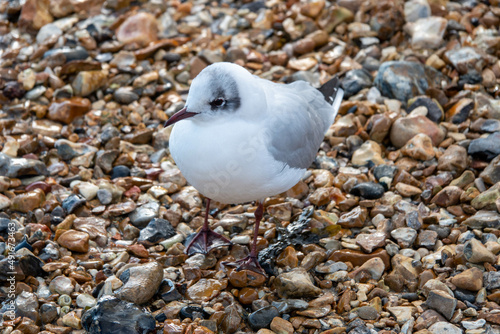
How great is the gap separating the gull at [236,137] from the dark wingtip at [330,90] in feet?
3.17

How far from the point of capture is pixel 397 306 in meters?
4.04

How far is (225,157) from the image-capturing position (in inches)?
150

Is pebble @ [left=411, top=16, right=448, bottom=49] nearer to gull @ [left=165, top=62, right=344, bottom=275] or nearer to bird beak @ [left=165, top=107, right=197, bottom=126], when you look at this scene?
gull @ [left=165, top=62, right=344, bottom=275]

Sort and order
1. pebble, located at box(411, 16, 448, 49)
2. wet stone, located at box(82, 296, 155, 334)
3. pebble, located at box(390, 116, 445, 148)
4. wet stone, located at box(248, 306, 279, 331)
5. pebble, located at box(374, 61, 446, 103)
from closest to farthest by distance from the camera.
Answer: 1. wet stone, located at box(82, 296, 155, 334)
2. wet stone, located at box(248, 306, 279, 331)
3. pebble, located at box(390, 116, 445, 148)
4. pebble, located at box(374, 61, 446, 103)
5. pebble, located at box(411, 16, 448, 49)

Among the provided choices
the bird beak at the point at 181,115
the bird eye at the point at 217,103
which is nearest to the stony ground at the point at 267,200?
the bird beak at the point at 181,115

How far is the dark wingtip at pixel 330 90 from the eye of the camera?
5.38 meters

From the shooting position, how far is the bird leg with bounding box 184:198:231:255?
467 cm

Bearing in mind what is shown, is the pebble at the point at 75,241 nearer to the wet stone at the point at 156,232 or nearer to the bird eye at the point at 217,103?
the wet stone at the point at 156,232

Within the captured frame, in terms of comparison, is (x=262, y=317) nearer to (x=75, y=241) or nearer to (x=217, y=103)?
(x=217, y=103)

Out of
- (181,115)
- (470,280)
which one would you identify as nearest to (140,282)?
(181,115)

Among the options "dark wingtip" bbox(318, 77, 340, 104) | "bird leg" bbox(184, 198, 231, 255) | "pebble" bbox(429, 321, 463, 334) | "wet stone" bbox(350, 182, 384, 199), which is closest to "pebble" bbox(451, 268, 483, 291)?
"pebble" bbox(429, 321, 463, 334)

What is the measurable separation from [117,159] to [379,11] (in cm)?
384

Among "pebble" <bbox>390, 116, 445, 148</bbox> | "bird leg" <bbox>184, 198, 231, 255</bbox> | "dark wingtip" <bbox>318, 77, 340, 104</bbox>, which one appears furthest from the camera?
"pebble" <bbox>390, 116, 445, 148</bbox>

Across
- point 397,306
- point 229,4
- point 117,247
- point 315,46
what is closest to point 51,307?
point 117,247
